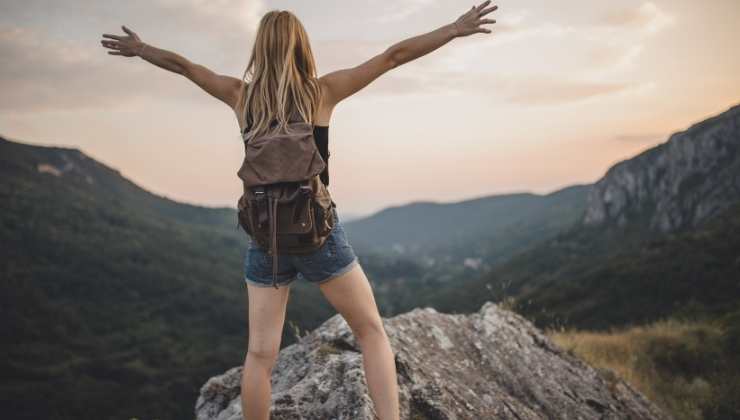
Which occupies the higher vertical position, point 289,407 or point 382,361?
point 382,361

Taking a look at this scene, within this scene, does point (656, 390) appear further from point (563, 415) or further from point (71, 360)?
point (71, 360)

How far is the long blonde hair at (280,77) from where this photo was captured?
2.24 metres

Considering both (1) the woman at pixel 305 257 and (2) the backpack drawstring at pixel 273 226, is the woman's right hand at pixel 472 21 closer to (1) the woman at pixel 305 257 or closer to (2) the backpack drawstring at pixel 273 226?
(1) the woman at pixel 305 257

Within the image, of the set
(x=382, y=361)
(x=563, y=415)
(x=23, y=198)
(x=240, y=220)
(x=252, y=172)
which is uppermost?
(x=23, y=198)

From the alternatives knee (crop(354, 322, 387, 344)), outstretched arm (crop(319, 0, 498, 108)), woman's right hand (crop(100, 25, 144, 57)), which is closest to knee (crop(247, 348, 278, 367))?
knee (crop(354, 322, 387, 344))

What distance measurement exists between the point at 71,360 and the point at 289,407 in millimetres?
117733

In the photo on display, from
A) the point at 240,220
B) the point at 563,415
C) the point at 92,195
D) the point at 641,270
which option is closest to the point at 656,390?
the point at 563,415

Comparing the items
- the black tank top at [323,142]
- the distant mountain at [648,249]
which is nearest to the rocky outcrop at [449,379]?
the distant mountain at [648,249]

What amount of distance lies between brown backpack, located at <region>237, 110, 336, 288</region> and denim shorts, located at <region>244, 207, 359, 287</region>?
0.06m

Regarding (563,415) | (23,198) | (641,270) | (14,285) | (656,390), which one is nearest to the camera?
(563,415)

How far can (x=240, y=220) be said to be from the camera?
2340mm

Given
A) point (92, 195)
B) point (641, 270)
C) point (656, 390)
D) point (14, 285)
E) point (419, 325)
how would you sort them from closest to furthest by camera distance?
point (419, 325) → point (656, 390) → point (641, 270) → point (14, 285) → point (92, 195)

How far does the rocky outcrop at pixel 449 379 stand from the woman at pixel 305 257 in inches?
31.9

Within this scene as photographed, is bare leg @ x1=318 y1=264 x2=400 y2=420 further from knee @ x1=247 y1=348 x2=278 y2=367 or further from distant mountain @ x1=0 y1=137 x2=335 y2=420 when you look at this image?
distant mountain @ x1=0 y1=137 x2=335 y2=420
